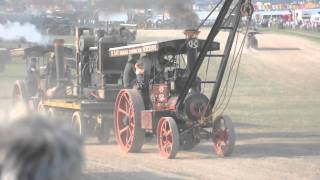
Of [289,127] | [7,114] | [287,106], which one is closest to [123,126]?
[289,127]

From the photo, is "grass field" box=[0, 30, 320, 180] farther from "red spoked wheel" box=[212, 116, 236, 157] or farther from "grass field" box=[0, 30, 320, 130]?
"red spoked wheel" box=[212, 116, 236, 157]

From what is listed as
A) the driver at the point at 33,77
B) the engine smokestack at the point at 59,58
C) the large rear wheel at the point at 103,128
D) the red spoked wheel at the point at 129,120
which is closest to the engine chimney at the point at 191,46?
the red spoked wheel at the point at 129,120

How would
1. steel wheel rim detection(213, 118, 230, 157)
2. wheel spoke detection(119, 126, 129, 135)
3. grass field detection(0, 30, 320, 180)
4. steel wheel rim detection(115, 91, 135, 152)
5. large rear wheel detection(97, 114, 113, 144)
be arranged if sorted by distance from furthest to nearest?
large rear wheel detection(97, 114, 113, 144), wheel spoke detection(119, 126, 129, 135), steel wheel rim detection(115, 91, 135, 152), steel wheel rim detection(213, 118, 230, 157), grass field detection(0, 30, 320, 180)

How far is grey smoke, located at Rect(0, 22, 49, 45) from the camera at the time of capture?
1920cm

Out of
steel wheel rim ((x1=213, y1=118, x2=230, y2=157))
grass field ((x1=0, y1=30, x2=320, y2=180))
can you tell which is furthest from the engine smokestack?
steel wheel rim ((x1=213, y1=118, x2=230, y2=157))

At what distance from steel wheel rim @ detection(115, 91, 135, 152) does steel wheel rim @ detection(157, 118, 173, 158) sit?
0.80 m

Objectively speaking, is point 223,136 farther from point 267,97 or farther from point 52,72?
point 267,97

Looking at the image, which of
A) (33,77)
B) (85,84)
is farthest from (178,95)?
(33,77)

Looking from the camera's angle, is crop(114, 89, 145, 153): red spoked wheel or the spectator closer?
the spectator

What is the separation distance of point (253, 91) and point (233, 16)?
1418cm

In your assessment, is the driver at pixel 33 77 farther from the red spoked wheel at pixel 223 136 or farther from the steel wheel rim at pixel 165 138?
the red spoked wheel at pixel 223 136

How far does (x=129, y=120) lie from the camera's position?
11883 millimetres

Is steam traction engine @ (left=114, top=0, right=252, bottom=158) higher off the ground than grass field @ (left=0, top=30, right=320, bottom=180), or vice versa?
steam traction engine @ (left=114, top=0, right=252, bottom=158)

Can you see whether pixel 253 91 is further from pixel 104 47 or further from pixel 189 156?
pixel 189 156
